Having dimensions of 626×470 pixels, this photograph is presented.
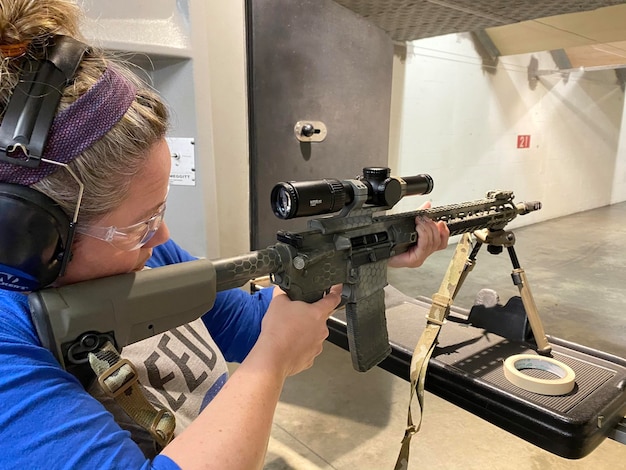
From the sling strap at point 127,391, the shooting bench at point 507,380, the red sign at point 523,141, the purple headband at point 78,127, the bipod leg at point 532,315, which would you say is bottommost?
the shooting bench at point 507,380

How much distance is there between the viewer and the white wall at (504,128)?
322 centimetres

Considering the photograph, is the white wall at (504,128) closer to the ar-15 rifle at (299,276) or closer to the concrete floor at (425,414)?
the concrete floor at (425,414)

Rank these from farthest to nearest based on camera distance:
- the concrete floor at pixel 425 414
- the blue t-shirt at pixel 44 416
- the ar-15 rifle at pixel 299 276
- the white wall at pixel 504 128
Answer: the white wall at pixel 504 128 → the concrete floor at pixel 425 414 → the ar-15 rifle at pixel 299 276 → the blue t-shirt at pixel 44 416

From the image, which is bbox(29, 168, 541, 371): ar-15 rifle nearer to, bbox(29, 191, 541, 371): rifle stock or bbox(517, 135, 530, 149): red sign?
bbox(29, 191, 541, 371): rifle stock

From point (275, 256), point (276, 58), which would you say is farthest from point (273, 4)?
point (275, 256)

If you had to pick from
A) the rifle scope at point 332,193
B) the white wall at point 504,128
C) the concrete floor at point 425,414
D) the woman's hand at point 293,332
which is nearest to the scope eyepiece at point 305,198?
the rifle scope at point 332,193

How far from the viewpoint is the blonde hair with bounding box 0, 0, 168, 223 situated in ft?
1.45

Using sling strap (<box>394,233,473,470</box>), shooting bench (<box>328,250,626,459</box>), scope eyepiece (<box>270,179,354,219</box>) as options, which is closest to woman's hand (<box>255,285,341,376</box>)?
scope eyepiece (<box>270,179,354,219</box>)

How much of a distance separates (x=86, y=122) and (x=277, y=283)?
0.39 meters

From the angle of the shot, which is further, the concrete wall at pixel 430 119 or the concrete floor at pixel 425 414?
the concrete floor at pixel 425 414

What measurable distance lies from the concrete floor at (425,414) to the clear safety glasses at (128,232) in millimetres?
1245

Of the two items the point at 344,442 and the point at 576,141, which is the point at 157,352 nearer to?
the point at 344,442

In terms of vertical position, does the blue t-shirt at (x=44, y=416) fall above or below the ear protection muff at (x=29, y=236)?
below

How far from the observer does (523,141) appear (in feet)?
14.1
